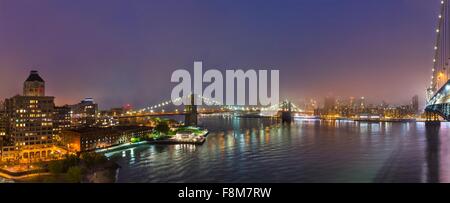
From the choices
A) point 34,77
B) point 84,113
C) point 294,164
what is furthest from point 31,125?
point 84,113

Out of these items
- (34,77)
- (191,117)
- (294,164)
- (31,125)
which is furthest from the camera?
(191,117)

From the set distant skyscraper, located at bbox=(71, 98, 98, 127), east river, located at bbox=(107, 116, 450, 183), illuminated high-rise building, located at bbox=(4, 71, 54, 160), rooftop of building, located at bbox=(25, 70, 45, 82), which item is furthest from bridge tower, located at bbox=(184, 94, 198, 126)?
illuminated high-rise building, located at bbox=(4, 71, 54, 160)

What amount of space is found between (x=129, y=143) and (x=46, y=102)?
2826mm

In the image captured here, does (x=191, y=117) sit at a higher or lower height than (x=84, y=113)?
lower

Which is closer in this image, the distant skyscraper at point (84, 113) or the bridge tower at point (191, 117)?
the distant skyscraper at point (84, 113)

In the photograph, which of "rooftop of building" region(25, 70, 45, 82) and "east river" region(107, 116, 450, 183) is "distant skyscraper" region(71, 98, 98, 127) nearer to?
"rooftop of building" region(25, 70, 45, 82)

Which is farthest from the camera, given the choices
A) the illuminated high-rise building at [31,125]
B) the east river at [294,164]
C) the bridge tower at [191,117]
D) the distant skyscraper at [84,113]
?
the bridge tower at [191,117]

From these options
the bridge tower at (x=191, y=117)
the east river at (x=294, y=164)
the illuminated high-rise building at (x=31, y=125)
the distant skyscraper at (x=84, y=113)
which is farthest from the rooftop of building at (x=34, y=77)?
the bridge tower at (x=191, y=117)

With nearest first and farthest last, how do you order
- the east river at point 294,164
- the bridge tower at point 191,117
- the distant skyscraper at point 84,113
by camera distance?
the east river at point 294,164
the distant skyscraper at point 84,113
the bridge tower at point 191,117

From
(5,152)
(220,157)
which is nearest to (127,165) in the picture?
(220,157)

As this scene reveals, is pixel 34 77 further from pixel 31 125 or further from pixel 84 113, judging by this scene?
pixel 84 113

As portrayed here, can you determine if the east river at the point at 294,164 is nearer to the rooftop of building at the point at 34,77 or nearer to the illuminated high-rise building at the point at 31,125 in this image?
the illuminated high-rise building at the point at 31,125
